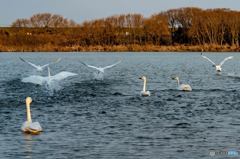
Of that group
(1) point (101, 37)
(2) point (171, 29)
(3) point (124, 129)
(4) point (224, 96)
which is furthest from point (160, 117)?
(2) point (171, 29)

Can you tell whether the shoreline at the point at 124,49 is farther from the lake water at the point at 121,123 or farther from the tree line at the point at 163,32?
the lake water at the point at 121,123

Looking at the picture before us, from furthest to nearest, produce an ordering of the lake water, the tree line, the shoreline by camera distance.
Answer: the tree line < the shoreline < the lake water

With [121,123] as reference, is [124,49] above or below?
below

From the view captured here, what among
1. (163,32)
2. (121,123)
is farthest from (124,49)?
(121,123)

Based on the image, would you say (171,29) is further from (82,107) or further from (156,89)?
(82,107)

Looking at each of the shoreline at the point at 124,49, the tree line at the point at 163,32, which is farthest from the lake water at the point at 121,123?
the tree line at the point at 163,32

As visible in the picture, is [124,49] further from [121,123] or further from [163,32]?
[121,123]

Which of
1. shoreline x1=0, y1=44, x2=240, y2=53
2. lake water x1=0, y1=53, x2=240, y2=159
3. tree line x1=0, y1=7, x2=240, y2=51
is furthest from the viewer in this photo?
tree line x1=0, y1=7, x2=240, y2=51

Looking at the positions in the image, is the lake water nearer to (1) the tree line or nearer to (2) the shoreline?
(2) the shoreline

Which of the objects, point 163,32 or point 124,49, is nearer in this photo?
point 124,49

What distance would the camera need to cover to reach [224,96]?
25609 mm

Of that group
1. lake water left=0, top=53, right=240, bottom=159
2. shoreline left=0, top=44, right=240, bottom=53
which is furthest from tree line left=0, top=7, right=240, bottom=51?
lake water left=0, top=53, right=240, bottom=159

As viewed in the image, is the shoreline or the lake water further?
the shoreline

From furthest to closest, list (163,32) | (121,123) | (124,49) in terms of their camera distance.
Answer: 1. (163,32)
2. (124,49)
3. (121,123)
